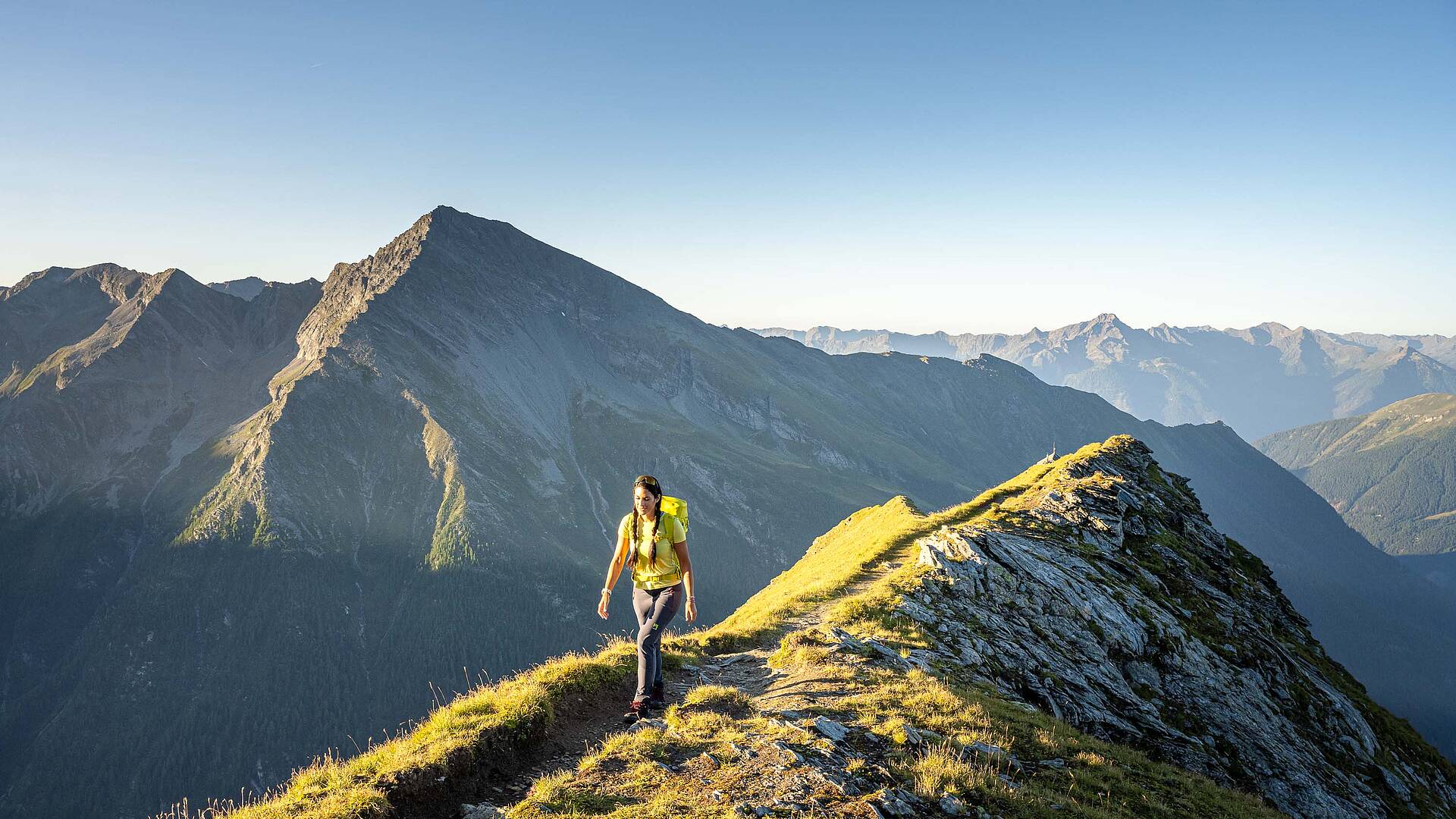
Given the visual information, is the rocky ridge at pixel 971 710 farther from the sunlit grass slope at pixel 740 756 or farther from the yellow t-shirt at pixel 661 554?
the yellow t-shirt at pixel 661 554

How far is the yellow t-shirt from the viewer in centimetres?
1420

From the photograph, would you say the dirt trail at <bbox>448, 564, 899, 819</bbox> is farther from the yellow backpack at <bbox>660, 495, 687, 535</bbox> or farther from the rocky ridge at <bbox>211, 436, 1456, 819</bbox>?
the yellow backpack at <bbox>660, 495, 687, 535</bbox>

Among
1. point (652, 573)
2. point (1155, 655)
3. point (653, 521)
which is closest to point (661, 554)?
point (652, 573)

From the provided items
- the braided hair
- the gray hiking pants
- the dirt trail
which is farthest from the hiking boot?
the braided hair

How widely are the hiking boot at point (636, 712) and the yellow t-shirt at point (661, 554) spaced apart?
266 cm

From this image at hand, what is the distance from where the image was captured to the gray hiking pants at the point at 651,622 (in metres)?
14.2

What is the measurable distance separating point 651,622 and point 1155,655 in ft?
78.1

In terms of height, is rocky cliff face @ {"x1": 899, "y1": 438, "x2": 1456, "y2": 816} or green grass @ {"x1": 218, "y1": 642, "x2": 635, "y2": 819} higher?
green grass @ {"x1": 218, "y1": 642, "x2": 635, "y2": 819}

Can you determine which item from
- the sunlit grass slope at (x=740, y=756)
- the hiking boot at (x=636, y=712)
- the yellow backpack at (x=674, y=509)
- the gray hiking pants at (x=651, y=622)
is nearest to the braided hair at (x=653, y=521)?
the yellow backpack at (x=674, y=509)

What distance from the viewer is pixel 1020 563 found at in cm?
2780

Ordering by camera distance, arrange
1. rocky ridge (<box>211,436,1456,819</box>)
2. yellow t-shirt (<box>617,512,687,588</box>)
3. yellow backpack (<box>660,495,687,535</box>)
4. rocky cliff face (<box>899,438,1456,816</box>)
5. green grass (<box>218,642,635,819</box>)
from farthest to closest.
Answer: rocky cliff face (<box>899,438,1456,816</box>) → yellow backpack (<box>660,495,687,535</box>) → yellow t-shirt (<box>617,512,687,588</box>) → rocky ridge (<box>211,436,1456,819</box>) → green grass (<box>218,642,635,819</box>)

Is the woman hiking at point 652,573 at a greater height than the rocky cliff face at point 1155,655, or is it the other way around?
the woman hiking at point 652,573

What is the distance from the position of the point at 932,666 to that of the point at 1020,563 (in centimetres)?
1150

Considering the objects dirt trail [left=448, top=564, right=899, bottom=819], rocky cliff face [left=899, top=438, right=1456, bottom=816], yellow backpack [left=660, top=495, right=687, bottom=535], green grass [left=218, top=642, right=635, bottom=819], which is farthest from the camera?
rocky cliff face [left=899, top=438, right=1456, bottom=816]
